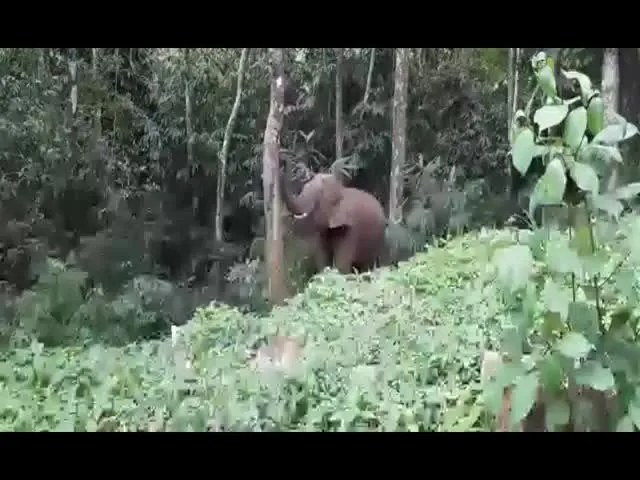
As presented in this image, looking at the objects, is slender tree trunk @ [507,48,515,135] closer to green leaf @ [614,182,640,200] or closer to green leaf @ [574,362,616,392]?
green leaf @ [614,182,640,200]

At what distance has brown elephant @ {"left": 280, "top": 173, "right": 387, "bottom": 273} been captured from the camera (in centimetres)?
346

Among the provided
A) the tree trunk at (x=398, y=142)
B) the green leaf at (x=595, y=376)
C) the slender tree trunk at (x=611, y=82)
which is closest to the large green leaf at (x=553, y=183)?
the green leaf at (x=595, y=376)

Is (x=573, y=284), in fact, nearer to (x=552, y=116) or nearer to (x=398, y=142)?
(x=552, y=116)

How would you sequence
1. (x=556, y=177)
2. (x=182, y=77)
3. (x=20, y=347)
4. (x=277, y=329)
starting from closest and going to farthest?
1. (x=556, y=177)
2. (x=20, y=347)
3. (x=277, y=329)
4. (x=182, y=77)

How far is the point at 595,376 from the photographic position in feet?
5.29

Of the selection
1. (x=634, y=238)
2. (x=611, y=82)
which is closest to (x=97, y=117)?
(x=611, y=82)

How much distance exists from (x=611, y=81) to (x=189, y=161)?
1553 millimetres

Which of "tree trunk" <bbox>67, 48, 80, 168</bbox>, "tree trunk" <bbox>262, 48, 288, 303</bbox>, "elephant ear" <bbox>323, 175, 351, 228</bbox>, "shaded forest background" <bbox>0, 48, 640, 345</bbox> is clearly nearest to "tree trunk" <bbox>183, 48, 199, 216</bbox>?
"shaded forest background" <bbox>0, 48, 640, 345</bbox>

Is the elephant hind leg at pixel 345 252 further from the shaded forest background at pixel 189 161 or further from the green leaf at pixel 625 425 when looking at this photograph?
the green leaf at pixel 625 425
